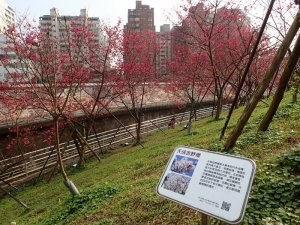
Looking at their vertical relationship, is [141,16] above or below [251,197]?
above

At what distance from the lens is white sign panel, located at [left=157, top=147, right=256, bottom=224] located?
2.68 metres

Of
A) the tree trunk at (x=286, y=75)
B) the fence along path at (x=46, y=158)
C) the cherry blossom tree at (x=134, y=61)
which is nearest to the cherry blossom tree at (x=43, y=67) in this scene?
the cherry blossom tree at (x=134, y=61)

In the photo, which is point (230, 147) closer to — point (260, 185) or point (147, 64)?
point (260, 185)

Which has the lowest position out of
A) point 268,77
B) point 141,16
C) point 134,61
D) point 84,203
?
point 84,203

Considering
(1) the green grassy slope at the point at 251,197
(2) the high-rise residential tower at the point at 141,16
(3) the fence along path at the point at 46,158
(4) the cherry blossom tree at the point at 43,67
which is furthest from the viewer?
(2) the high-rise residential tower at the point at 141,16

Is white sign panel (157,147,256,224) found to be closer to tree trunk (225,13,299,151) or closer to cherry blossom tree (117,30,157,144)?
tree trunk (225,13,299,151)

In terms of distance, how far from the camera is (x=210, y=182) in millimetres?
2941

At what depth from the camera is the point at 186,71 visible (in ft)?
75.5

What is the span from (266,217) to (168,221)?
1681mm

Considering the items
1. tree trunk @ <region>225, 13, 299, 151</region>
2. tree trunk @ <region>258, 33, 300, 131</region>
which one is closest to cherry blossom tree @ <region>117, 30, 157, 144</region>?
tree trunk @ <region>225, 13, 299, 151</region>

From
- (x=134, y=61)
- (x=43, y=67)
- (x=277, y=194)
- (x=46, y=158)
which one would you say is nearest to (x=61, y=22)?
(x=43, y=67)

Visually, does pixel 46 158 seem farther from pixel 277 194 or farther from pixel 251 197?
pixel 277 194

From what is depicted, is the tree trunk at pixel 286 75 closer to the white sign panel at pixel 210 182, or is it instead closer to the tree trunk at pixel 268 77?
the tree trunk at pixel 268 77

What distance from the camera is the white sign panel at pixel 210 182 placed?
8.80 ft
